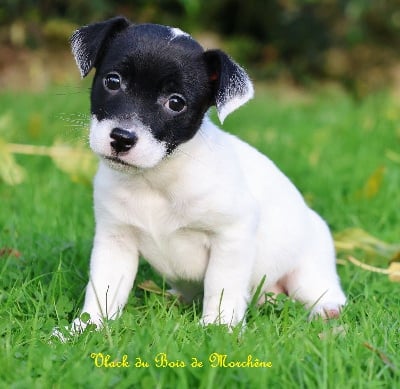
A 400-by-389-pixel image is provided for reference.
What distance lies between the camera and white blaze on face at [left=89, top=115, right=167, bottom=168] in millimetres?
3027

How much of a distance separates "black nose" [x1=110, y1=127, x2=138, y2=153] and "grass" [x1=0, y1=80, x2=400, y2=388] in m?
0.50

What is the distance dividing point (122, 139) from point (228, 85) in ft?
1.71

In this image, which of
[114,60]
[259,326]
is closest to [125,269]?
[259,326]

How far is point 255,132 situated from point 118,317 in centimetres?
471

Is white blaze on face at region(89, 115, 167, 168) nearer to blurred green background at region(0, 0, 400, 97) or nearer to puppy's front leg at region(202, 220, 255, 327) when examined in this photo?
puppy's front leg at region(202, 220, 255, 327)

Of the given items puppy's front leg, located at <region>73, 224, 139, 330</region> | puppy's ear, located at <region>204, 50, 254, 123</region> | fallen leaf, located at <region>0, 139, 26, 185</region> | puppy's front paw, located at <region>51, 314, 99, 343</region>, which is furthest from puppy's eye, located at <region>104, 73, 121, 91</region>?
fallen leaf, located at <region>0, 139, 26, 185</region>

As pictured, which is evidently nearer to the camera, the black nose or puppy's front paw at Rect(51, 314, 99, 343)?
the black nose

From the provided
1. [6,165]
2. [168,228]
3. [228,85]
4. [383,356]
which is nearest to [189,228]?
[168,228]

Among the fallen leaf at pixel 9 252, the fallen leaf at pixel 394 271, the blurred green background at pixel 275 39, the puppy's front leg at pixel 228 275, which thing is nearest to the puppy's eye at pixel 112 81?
the puppy's front leg at pixel 228 275

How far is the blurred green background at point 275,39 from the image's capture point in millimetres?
10461

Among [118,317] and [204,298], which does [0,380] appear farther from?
[204,298]

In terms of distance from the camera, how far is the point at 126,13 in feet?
34.2

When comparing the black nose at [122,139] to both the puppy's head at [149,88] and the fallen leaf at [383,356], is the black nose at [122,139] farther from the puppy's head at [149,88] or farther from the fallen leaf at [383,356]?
the fallen leaf at [383,356]

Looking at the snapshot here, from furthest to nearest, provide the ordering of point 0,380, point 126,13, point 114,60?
1. point 126,13
2. point 114,60
3. point 0,380
